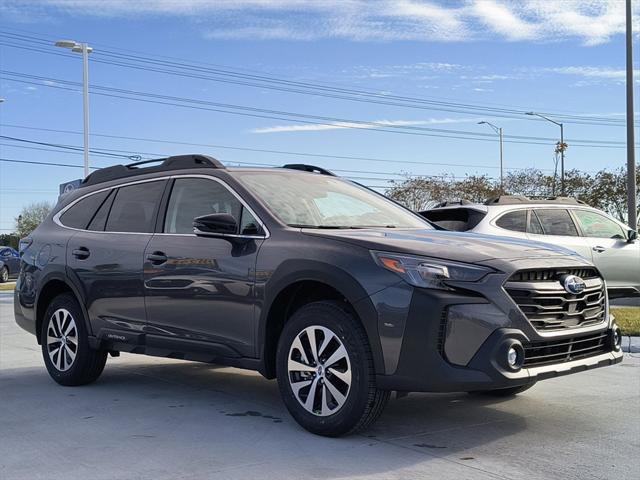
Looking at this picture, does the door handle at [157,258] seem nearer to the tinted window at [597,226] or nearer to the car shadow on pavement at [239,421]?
the car shadow on pavement at [239,421]

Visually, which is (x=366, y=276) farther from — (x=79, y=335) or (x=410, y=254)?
(x=79, y=335)

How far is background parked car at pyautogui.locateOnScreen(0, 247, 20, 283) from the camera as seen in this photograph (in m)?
32.3

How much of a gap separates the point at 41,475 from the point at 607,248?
875 centimetres

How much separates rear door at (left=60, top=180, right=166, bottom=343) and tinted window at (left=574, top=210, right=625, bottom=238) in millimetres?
6758

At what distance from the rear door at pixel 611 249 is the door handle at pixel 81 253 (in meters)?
6.99

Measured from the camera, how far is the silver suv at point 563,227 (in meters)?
9.91

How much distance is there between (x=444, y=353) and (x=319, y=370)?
811 mm

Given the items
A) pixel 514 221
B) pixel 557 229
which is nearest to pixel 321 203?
pixel 514 221

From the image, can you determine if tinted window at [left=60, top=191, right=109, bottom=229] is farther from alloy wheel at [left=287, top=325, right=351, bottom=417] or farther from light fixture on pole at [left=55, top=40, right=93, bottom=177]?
light fixture on pole at [left=55, top=40, right=93, bottom=177]

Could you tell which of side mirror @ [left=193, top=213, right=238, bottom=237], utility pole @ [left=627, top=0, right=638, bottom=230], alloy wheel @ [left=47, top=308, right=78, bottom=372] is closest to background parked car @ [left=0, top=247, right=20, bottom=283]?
utility pole @ [left=627, top=0, right=638, bottom=230]

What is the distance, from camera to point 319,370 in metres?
4.75

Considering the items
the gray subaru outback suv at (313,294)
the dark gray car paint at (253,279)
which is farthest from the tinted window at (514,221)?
the dark gray car paint at (253,279)

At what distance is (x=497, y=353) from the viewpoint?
4332 mm

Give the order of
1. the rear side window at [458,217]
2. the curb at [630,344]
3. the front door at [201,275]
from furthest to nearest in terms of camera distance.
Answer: the rear side window at [458,217] → the curb at [630,344] → the front door at [201,275]
